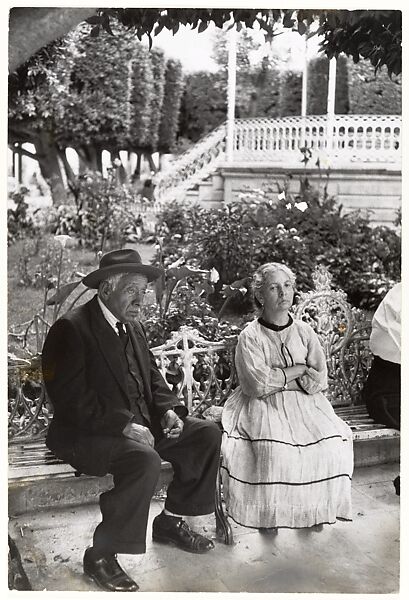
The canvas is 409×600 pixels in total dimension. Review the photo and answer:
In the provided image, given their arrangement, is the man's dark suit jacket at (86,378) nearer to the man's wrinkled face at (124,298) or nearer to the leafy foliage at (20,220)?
the man's wrinkled face at (124,298)

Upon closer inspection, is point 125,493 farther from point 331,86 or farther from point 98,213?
point 331,86

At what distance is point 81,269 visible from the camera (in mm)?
3629

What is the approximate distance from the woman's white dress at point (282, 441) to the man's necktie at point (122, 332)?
60 cm

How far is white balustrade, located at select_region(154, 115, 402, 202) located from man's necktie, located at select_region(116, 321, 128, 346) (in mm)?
1112

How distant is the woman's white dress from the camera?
11.0 ft

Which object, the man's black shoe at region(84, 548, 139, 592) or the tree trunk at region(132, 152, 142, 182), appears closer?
the man's black shoe at region(84, 548, 139, 592)

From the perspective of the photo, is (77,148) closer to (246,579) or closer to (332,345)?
(332,345)

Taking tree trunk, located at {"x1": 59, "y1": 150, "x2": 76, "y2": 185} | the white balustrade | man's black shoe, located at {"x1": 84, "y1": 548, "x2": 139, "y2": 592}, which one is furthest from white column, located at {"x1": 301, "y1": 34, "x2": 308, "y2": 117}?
man's black shoe, located at {"x1": 84, "y1": 548, "x2": 139, "y2": 592}

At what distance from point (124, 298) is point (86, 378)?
0.42 metres

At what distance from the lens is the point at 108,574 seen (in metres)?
3.17

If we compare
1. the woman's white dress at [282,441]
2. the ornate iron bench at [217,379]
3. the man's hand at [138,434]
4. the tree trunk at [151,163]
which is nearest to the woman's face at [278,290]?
the woman's white dress at [282,441]

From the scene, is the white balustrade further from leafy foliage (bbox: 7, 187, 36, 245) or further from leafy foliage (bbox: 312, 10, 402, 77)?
leafy foliage (bbox: 7, 187, 36, 245)

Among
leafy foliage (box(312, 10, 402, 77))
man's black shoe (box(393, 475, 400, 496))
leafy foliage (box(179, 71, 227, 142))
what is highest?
leafy foliage (box(312, 10, 402, 77))

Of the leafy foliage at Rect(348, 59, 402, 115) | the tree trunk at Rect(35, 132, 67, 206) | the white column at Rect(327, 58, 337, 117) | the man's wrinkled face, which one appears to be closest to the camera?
the man's wrinkled face
